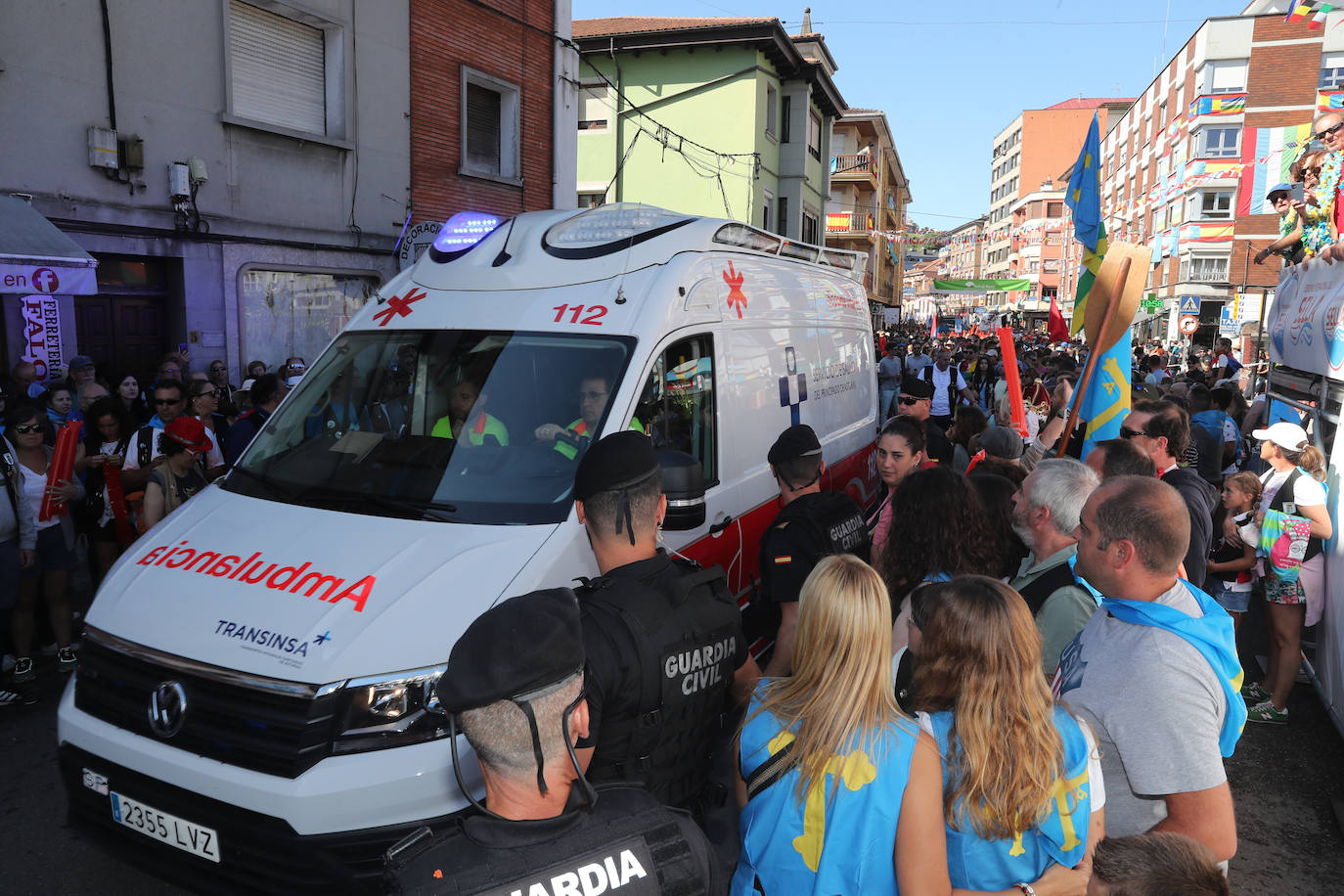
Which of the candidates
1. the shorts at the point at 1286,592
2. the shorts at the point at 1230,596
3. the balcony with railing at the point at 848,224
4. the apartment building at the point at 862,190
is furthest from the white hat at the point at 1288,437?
the apartment building at the point at 862,190

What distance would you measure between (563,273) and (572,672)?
3015 mm

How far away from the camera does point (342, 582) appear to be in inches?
119

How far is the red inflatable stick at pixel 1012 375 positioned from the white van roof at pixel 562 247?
2114 millimetres

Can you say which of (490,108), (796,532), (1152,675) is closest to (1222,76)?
(490,108)

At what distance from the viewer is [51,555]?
17.6 feet

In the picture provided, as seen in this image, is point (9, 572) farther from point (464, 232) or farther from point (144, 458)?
point (464, 232)

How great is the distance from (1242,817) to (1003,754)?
10.5ft

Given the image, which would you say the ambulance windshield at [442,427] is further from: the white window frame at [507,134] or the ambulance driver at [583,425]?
the white window frame at [507,134]

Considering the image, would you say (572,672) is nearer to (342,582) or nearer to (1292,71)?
(342,582)

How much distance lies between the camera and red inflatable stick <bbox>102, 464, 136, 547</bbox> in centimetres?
591

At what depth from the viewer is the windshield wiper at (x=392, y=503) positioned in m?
3.44

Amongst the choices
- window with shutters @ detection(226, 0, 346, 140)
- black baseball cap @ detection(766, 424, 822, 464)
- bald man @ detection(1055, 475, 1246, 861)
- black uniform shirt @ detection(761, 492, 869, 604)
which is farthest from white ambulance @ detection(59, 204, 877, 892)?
window with shutters @ detection(226, 0, 346, 140)

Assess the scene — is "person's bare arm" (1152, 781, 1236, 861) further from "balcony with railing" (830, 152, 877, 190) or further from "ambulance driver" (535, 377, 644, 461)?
"balcony with railing" (830, 152, 877, 190)

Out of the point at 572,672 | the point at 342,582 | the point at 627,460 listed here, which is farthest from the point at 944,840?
the point at 342,582
